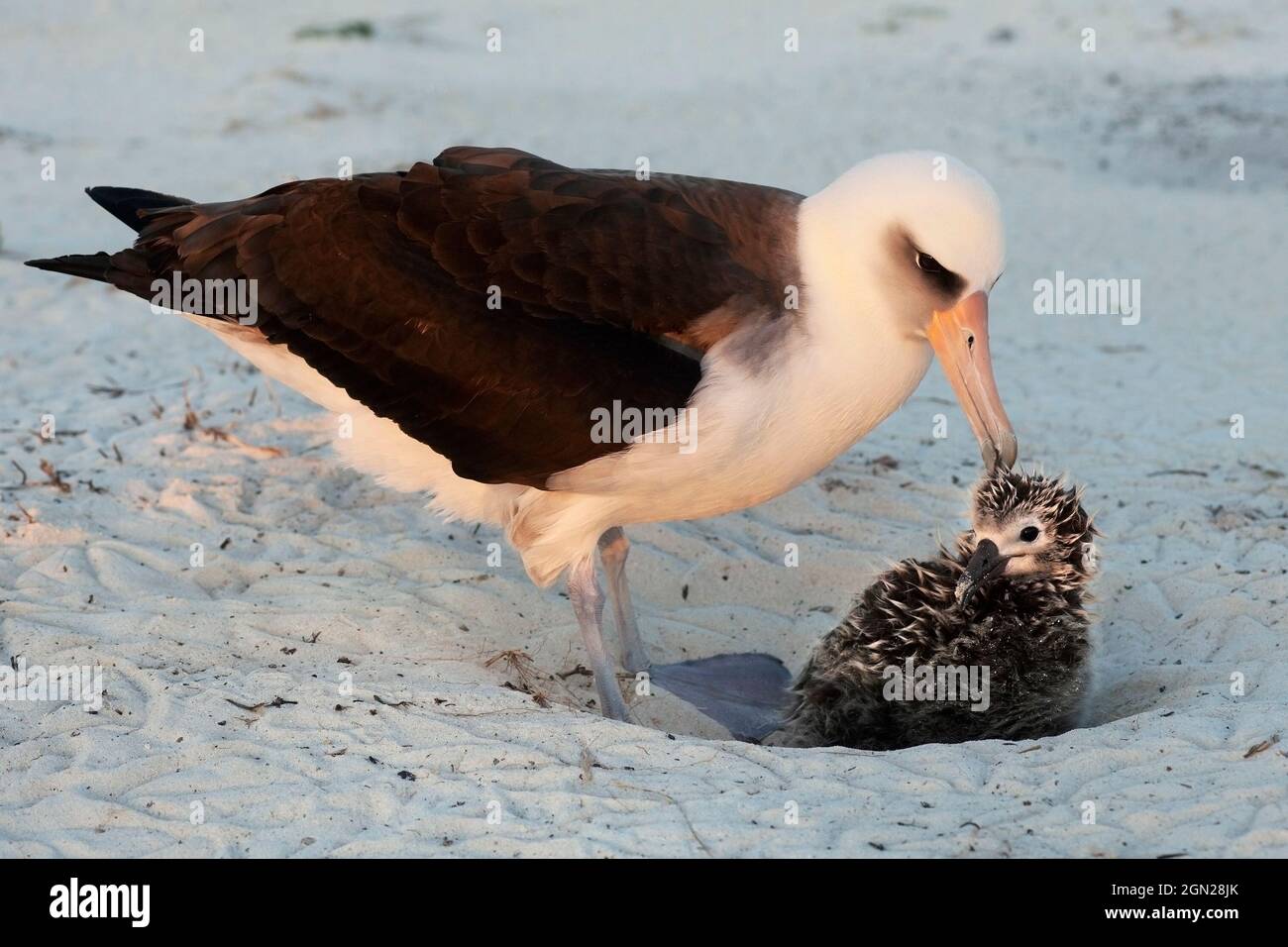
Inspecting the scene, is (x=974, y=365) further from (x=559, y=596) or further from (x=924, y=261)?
(x=559, y=596)

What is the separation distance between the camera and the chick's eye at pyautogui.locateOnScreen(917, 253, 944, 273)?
17.8 ft

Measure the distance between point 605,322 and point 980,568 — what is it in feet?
5.73

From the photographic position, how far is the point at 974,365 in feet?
18.0

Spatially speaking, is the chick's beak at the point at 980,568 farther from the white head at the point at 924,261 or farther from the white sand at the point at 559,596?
the white sand at the point at 559,596

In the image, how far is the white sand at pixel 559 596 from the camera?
4891 millimetres

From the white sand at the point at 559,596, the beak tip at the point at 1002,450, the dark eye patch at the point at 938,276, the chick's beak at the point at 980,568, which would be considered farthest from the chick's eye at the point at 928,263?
the white sand at the point at 559,596

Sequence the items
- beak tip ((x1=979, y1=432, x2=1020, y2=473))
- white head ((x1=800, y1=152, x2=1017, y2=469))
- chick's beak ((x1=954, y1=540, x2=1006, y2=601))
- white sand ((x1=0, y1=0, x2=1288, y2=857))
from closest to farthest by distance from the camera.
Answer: white sand ((x1=0, y1=0, x2=1288, y2=857)), white head ((x1=800, y1=152, x2=1017, y2=469)), beak tip ((x1=979, y1=432, x2=1020, y2=473)), chick's beak ((x1=954, y1=540, x2=1006, y2=601))

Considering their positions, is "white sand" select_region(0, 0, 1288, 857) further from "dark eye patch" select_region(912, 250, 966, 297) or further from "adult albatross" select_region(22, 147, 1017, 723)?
"dark eye patch" select_region(912, 250, 966, 297)

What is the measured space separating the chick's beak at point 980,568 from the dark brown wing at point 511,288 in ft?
4.42

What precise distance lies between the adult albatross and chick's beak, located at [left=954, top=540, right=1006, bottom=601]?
54 cm

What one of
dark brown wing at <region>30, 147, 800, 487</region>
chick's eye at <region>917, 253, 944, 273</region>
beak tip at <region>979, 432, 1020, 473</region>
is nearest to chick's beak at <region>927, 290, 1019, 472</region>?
beak tip at <region>979, 432, 1020, 473</region>
